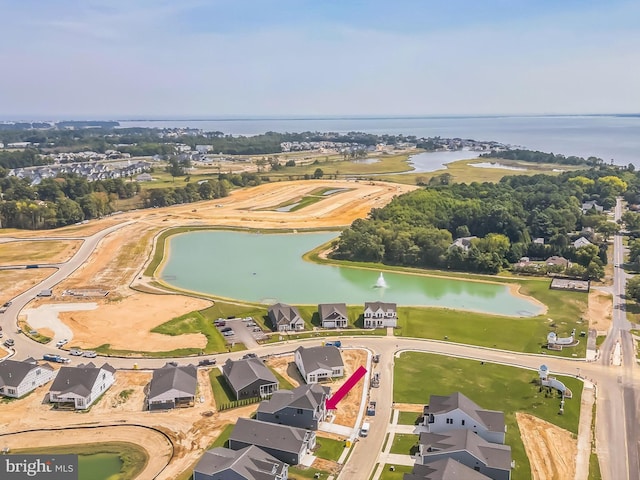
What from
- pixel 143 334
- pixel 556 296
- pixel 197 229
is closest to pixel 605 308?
pixel 556 296

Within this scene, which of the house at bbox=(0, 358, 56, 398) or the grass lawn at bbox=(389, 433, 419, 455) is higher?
the house at bbox=(0, 358, 56, 398)

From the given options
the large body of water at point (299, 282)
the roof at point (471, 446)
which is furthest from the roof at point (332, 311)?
the roof at point (471, 446)

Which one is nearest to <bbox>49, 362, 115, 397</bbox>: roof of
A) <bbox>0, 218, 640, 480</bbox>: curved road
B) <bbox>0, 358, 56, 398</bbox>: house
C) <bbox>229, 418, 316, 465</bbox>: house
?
<bbox>0, 358, 56, 398</bbox>: house

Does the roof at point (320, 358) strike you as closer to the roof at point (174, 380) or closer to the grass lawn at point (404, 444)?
the roof at point (174, 380)

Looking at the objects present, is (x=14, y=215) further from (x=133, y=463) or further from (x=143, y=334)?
(x=133, y=463)

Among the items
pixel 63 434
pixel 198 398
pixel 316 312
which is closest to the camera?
pixel 63 434

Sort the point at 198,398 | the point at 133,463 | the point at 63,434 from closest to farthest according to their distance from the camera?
the point at 133,463, the point at 63,434, the point at 198,398

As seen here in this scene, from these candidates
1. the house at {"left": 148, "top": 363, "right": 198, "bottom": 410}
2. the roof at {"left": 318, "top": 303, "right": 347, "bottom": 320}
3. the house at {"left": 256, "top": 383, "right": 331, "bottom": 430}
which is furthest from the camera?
the roof at {"left": 318, "top": 303, "right": 347, "bottom": 320}

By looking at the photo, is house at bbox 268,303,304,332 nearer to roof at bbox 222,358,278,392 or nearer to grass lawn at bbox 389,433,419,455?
roof at bbox 222,358,278,392
